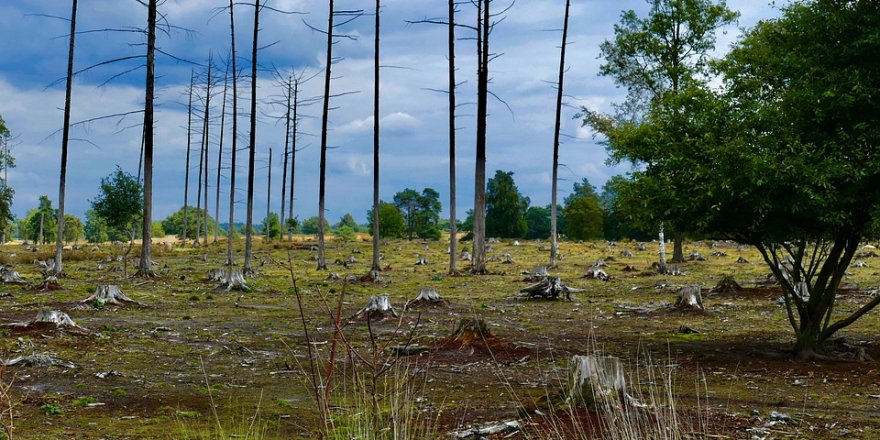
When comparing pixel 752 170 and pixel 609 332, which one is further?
pixel 609 332

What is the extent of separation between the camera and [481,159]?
125 ft

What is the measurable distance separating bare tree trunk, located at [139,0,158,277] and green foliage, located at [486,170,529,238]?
74.5 m

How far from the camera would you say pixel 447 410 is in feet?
32.9

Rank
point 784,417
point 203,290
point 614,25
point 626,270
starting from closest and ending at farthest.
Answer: point 784,417
point 203,290
point 626,270
point 614,25

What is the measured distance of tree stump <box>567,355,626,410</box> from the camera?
8961 millimetres

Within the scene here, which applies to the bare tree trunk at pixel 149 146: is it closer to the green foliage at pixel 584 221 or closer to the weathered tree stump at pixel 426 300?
the weathered tree stump at pixel 426 300

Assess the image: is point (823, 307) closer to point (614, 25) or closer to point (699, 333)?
point (699, 333)

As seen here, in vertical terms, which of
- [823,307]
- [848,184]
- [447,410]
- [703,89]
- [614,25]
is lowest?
[447,410]

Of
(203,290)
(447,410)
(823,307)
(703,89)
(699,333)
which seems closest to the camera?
(447,410)

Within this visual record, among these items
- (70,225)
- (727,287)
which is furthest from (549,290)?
(70,225)

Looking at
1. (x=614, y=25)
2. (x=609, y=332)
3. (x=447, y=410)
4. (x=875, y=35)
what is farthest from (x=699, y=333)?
(x=614, y=25)

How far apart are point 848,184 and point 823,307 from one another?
8.29ft

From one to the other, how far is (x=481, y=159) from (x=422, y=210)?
82.1 m

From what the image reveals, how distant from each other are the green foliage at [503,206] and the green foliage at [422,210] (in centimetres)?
1008
